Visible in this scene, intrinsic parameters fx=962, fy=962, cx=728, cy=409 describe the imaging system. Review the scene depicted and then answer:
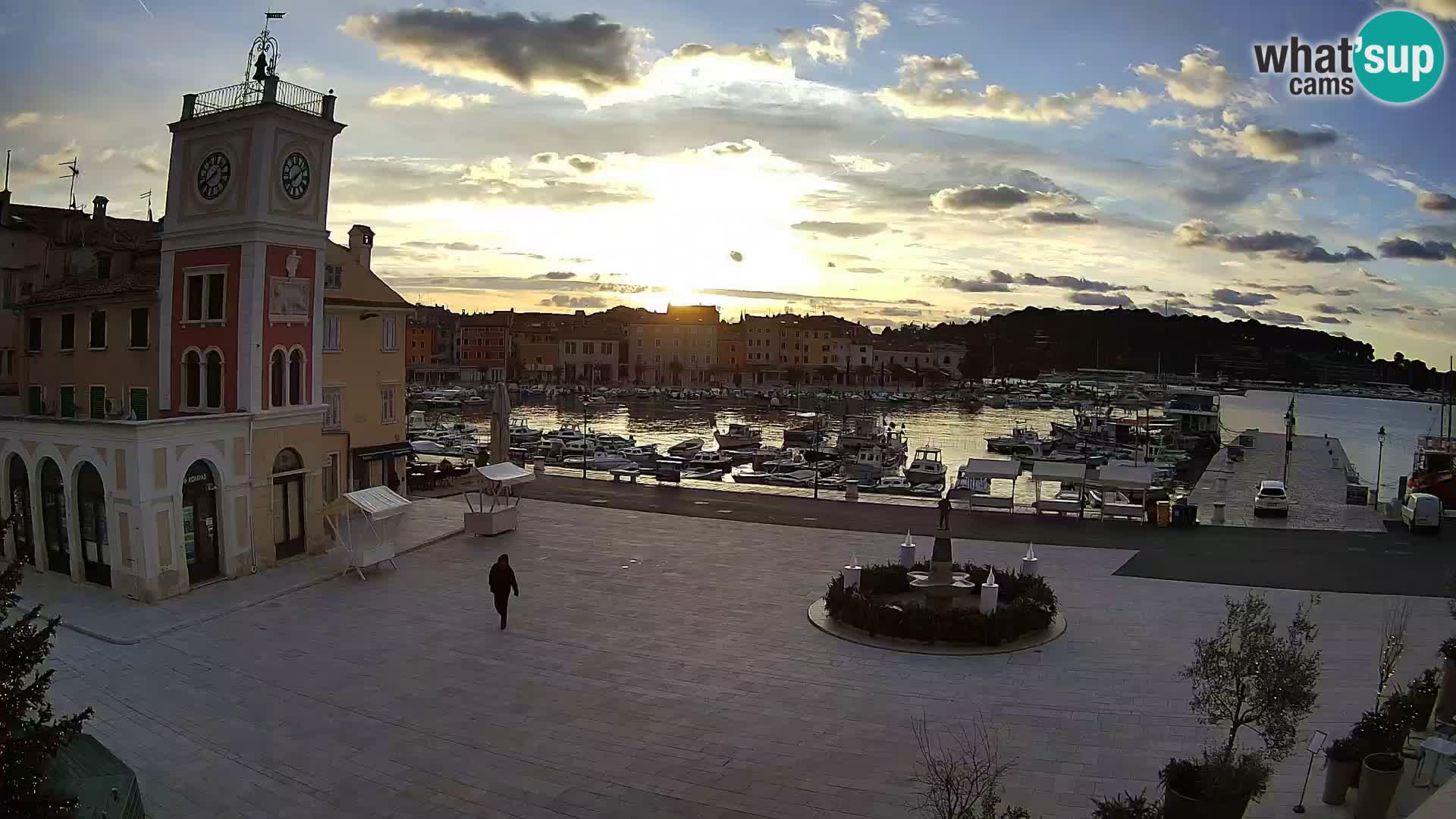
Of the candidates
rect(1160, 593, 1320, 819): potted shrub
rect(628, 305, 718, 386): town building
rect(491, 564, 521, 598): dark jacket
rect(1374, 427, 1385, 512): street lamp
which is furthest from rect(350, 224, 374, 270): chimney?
rect(628, 305, 718, 386): town building

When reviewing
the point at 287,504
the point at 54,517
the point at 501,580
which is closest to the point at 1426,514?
the point at 501,580

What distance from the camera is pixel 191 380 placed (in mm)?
18969

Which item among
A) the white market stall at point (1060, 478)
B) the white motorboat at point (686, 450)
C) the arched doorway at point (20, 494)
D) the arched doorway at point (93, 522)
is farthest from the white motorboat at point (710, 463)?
the arched doorway at point (93, 522)

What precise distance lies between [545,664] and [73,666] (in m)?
6.18

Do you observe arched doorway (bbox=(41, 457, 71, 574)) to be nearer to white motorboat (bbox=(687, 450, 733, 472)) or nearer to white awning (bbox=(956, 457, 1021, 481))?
white awning (bbox=(956, 457, 1021, 481))

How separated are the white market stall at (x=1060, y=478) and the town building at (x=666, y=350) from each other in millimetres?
112167

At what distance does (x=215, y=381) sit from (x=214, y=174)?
398 cm

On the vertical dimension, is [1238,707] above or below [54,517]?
above

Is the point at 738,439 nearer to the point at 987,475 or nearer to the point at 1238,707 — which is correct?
the point at 987,475

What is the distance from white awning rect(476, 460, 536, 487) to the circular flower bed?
30.5 feet

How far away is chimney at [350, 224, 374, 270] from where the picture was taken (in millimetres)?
28406

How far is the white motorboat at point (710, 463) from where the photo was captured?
4888 cm

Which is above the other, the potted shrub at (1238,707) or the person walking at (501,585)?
the potted shrub at (1238,707)

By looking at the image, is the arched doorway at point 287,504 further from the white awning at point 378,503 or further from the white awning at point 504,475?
the white awning at point 504,475
